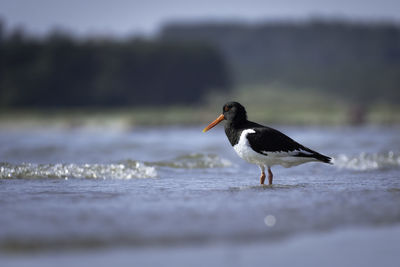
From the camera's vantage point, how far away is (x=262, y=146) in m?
7.29

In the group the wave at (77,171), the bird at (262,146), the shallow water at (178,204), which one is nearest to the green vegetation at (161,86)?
the wave at (77,171)

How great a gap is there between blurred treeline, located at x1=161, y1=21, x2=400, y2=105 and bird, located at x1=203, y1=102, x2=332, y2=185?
197 feet

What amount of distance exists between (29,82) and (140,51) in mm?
12437

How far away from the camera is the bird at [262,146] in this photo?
7.32 m

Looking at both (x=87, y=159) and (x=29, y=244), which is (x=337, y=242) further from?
(x=87, y=159)

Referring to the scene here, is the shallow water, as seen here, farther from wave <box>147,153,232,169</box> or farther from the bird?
the bird

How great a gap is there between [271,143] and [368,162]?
314cm

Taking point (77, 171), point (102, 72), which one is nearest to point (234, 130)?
point (77, 171)

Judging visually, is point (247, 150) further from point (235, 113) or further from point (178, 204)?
point (178, 204)

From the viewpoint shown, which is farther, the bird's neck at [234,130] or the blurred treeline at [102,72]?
the blurred treeline at [102,72]

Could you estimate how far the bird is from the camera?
732 centimetres

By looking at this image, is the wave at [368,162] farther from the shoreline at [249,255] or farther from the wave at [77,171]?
the shoreline at [249,255]

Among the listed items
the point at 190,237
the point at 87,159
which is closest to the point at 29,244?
the point at 190,237

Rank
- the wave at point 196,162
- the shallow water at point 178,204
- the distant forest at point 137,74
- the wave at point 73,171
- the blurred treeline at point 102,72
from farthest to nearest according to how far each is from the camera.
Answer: the distant forest at point 137,74, the blurred treeline at point 102,72, the wave at point 196,162, the wave at point 73,171, the shallow water at point 178,204
